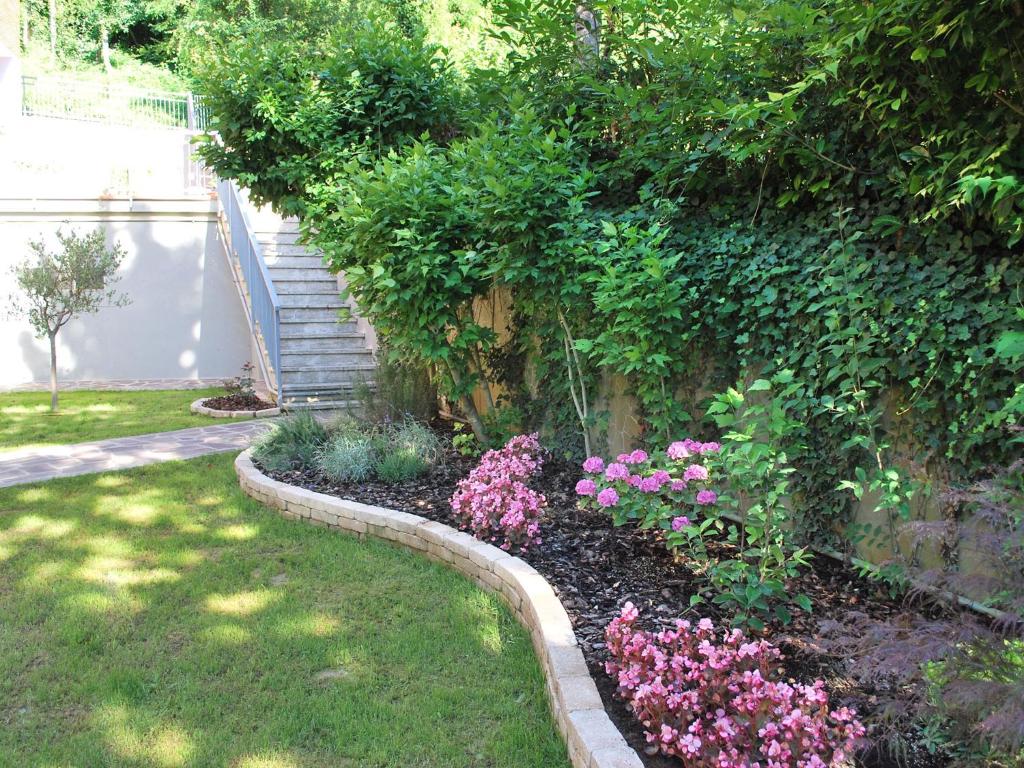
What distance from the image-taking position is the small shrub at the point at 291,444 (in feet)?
18.7

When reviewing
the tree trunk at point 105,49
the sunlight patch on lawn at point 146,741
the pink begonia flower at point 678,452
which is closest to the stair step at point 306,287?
the pink begonia flower at point 678,452

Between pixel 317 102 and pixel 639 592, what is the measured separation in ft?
16.3

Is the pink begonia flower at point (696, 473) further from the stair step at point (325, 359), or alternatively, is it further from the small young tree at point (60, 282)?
the small young tree at point (60, 282)

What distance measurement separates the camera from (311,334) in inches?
382

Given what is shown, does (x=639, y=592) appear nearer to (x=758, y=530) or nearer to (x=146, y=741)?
(x=758, y=530)

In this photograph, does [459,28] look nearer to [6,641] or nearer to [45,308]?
[45,308]

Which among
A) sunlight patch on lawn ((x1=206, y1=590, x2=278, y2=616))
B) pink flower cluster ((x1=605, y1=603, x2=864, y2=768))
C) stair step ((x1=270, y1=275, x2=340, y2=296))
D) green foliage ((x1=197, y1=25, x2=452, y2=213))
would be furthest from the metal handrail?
pink flower cluster ((x1=605, y1=603, x2=864, y2=768))

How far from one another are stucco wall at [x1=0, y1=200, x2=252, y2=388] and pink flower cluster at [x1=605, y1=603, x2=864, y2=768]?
10969mm

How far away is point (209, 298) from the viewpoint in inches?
480

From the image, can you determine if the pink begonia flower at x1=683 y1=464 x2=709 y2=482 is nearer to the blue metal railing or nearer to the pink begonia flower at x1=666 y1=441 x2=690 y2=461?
the pink begonia flower at x1=666 y1=441 x2=690 y2=461

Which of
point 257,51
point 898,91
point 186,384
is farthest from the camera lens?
point 186,384

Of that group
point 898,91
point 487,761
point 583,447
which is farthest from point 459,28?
point 487,761

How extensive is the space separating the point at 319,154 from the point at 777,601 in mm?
5184

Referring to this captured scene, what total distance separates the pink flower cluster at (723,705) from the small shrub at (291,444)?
3588 mm
